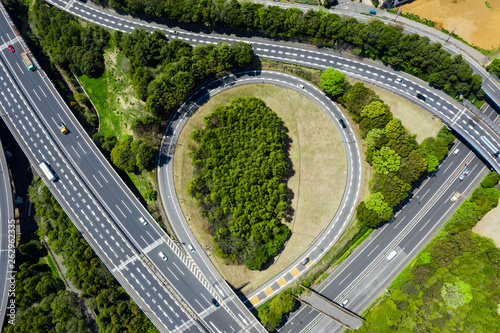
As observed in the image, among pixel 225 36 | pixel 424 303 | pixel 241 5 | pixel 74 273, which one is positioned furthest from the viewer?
pixel 225 36

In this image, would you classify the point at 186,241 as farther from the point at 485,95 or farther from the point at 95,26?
the point at 485,95

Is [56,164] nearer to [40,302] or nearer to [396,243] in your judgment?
[40,302]

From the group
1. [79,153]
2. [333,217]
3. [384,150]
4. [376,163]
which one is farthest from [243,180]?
[79,153]

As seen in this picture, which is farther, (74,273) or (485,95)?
(485,95)

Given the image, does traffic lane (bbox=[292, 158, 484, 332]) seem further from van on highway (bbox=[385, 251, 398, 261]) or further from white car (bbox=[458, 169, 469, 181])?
white car (bbox=[458, 169, 469, 181])

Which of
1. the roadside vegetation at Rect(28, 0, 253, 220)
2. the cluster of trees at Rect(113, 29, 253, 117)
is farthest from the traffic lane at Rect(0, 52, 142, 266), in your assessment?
the cluster of trees at Rect(113, 29, 253, 117)

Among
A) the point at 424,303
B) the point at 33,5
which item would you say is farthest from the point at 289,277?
the point at 33,5
